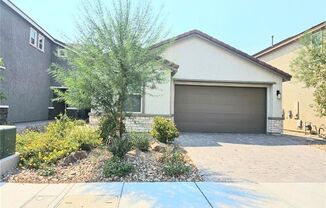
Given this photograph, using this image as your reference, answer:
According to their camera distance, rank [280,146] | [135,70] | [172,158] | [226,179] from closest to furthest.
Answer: [226,179] → [172,158] → [135,70] → [280,146]

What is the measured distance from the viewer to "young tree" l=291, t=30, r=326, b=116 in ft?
49.8

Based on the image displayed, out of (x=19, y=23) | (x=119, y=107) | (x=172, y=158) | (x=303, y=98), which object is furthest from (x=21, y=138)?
(x=303, y=98)

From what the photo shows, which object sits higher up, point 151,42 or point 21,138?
point 151,42

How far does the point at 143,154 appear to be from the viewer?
984cm

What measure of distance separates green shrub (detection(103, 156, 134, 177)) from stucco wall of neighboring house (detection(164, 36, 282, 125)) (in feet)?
33.3

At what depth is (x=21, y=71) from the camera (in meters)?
20.7

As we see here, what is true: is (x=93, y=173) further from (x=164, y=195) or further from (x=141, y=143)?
(x=141, y=143)

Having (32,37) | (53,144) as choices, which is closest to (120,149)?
(53,144)

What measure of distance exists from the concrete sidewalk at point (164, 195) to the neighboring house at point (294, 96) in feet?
46.9

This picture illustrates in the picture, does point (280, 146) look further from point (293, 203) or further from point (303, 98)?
point (303, 98)

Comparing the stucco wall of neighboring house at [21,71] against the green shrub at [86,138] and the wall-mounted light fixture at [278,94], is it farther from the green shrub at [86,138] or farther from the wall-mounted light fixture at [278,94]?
the wall-mounted light fixture at [278,94]

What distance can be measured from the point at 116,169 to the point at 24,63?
1564 centimetres

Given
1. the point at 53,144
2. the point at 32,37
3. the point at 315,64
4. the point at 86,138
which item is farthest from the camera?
the point at 32,37

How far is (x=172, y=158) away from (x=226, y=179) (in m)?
1.59
